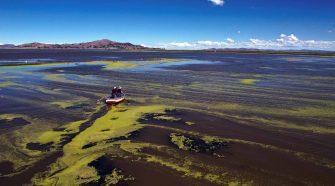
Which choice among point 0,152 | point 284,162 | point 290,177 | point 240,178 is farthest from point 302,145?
point 0,152

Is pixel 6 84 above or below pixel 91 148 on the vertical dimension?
above

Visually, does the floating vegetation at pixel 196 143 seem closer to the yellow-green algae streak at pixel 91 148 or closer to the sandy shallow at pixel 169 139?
the sandy shallow at pixel 169 139

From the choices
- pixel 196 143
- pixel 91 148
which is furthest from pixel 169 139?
pixel 91 148

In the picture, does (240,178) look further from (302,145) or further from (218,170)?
(302,145)

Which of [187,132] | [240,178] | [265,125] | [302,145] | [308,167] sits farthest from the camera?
[265,125]

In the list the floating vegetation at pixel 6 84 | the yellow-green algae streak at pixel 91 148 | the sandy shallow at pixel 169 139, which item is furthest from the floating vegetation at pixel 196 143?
the floating vegetation at pixel 6 84

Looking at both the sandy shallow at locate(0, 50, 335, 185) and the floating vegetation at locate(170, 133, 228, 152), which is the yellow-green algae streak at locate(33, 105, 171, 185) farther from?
the floating vegetation at locate(170, 133, 228, 152)

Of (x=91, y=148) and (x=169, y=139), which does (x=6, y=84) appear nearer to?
(x=91, y=148)

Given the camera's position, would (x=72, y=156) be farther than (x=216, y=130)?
No

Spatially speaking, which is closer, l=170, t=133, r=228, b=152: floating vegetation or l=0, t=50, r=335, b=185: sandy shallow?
l=0, t=50, r=335, b=185: sandy shallow

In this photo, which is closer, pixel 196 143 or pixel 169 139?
pixel 196 143

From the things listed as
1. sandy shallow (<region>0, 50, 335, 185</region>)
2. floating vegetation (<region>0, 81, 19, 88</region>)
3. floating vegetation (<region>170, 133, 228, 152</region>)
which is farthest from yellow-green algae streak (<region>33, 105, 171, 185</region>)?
floating vegetation (<region>0, 81, 19, 88</region>)
